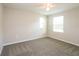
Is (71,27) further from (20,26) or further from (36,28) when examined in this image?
(20,26)

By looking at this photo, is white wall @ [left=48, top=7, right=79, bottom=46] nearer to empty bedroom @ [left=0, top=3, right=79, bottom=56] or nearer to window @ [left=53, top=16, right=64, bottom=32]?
empty bedroom @ [left=0, top=3, right=79, bottom=56]

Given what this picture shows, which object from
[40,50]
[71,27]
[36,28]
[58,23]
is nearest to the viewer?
[40,50]

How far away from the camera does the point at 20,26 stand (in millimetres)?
4812

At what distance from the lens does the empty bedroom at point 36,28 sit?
3.51 metres

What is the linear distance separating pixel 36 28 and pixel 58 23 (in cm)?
185

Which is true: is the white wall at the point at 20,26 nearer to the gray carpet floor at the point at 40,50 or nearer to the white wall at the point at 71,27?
the gray carpet floor at the point at 40,50

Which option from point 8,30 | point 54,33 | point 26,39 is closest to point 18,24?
point 8,30

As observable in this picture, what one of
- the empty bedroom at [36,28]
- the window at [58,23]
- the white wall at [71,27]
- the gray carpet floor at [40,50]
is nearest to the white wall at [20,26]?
the empty bedroom at [36,28]

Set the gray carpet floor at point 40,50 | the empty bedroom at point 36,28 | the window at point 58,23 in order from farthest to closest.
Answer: the window at point 58,23 → the empty bedroom at point 36,28 → the gray carpet floor at point 40,50

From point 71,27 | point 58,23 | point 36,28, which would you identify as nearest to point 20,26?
point 36,28

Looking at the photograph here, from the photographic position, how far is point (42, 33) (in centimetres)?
659

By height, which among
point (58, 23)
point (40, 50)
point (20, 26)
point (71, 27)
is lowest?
point (40, 50)

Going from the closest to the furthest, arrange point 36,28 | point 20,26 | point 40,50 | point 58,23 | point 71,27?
point 40,50, point 71,27, point 20,26, point 58,23, point 36,28

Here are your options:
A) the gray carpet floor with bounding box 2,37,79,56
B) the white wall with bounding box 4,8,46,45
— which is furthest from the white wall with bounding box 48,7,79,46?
the white wall with bounding box 4,8,46,45
